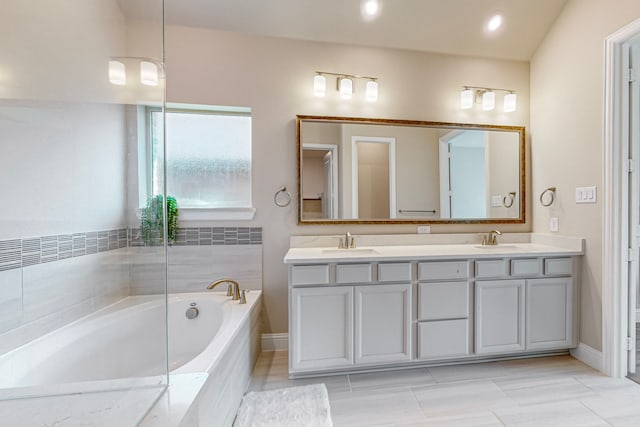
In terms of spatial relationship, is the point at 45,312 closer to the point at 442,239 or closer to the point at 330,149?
the point at 330,149

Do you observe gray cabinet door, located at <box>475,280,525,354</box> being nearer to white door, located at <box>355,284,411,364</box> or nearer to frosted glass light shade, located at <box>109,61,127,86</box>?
white door, located at <box>355,284,411,364</box>

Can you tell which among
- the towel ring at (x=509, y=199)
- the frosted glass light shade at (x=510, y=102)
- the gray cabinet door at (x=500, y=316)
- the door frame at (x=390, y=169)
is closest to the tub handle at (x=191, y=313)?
the door frame at (x=390, y=169)

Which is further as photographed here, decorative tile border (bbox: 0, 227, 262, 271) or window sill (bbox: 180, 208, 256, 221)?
window sill (bbox: 180, 208, 256, 221)

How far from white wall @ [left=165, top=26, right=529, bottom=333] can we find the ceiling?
8 cm

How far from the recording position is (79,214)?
1508 millimetres

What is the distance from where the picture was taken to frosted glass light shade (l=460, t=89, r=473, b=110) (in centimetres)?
255

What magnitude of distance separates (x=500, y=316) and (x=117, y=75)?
10.1 feet

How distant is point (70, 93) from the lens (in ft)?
4.69

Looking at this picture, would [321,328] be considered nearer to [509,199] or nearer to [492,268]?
[492,268]

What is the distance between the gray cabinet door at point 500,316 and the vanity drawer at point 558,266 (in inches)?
9.7

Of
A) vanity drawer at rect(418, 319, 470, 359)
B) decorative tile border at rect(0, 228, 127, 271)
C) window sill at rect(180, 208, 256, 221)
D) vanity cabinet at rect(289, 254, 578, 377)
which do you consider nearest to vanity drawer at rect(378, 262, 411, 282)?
vanity cabinet at rect(289, 254, 578, 377)

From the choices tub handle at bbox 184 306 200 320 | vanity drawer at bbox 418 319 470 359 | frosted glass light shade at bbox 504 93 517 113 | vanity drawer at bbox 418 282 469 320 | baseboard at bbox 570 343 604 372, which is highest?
frosted glass light shade at bbox 504 93 517 113

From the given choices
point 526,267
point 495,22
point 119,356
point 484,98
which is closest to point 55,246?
point 119,356

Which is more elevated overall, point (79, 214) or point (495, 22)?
point (495, 22)
